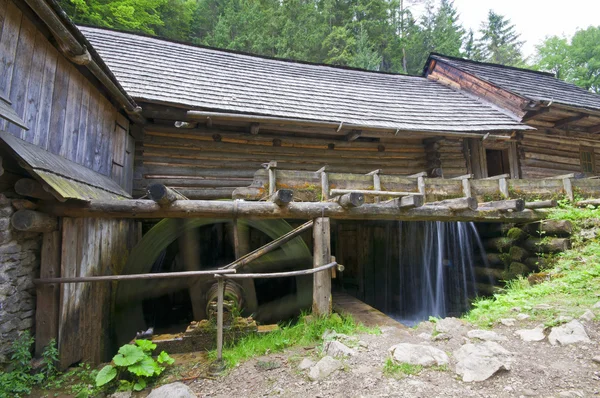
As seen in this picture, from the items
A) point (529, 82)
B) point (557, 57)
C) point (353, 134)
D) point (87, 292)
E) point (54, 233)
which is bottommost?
point (87, 292)

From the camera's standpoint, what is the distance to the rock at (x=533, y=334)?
3055mm

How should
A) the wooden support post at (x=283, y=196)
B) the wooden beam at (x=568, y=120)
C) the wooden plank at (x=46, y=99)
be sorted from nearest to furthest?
the wooden plank at (x=46, y=99) → the wooden support post at (x=283, y=196) → the wooden beam at (x=568, y=120)

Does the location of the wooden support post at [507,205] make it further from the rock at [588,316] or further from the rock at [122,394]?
the rock at [122,394]

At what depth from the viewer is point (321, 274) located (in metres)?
4.20

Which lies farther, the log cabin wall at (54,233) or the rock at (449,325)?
the rock at (449,325)

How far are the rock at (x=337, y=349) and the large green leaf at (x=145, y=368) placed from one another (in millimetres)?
1724

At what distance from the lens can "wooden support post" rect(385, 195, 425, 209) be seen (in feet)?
14.3

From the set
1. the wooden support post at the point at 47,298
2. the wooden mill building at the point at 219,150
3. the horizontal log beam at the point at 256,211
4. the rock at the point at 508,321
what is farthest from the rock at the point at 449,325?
the wooden support post at the point at 47,298

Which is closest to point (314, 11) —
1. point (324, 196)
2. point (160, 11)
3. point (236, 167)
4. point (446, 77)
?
point (160, 11)

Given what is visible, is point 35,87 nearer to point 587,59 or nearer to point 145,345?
point 145,345

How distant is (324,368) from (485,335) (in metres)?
1.78

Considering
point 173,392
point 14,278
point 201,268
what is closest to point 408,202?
point 173,392

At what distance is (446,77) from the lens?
1151 cm

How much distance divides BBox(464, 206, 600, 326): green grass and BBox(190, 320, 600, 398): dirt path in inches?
11.6
